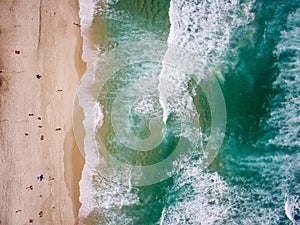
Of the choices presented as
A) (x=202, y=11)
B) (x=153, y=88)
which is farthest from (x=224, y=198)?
(x=202, y=11)

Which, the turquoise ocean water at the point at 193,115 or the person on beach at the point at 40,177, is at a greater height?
the turquoise ocean water at the point at 193,115

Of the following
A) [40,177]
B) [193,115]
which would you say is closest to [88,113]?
[40,177]

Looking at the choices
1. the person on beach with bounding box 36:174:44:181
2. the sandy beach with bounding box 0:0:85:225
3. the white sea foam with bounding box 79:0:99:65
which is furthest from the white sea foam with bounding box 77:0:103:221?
the person on beach with bounding box 36:174:44:181

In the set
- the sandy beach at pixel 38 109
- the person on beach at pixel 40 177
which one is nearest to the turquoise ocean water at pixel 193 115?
the sandy beach at pixel 38 109

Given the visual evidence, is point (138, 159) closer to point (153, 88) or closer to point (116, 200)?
point (116, 200)

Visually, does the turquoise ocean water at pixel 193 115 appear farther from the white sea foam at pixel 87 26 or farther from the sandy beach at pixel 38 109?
the sandy beach at pixel 38 109
